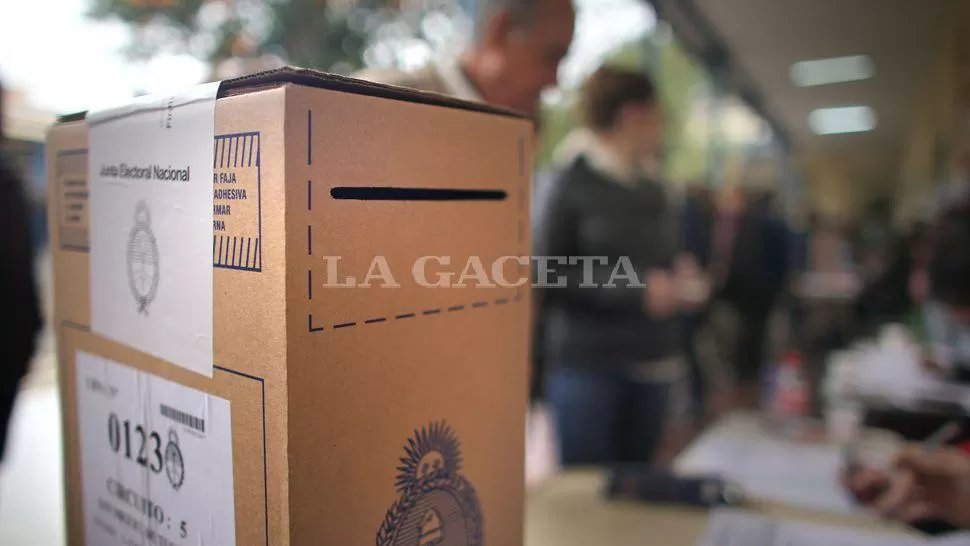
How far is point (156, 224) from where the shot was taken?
484 mm

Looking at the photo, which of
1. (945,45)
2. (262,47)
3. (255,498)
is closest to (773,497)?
(255,498)

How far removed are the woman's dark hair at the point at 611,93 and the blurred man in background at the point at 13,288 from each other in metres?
1.43

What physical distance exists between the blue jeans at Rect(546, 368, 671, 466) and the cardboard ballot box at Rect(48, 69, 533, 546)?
1.00 metres

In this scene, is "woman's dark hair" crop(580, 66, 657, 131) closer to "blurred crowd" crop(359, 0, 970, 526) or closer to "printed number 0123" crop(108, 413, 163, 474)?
"blurred crowd" crop(359, 0, 970, 526)

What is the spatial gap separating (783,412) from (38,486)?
5.10 ft

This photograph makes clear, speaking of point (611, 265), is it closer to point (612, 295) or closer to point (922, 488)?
point (612, 295)

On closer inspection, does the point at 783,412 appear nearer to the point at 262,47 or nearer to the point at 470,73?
the point at 470,73

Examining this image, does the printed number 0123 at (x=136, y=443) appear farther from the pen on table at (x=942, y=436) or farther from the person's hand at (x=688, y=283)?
the person's hand at (x=688, y=283)

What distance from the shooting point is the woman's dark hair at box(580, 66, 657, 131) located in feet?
5.28

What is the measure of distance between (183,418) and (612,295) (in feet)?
4.03

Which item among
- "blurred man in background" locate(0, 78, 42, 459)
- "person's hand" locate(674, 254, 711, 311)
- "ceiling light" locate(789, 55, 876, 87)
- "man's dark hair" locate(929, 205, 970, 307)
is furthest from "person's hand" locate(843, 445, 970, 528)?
"ceiling light" locate(789, 55, 876, 87)

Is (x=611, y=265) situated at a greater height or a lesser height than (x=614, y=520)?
greater

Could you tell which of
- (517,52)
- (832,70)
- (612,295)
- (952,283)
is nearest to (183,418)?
(517,52)

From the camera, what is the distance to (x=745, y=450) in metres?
1.22
